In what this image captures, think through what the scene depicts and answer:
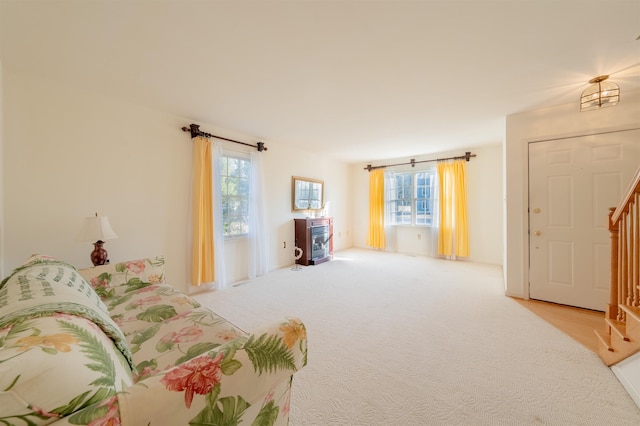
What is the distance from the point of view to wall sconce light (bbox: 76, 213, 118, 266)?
210 cm

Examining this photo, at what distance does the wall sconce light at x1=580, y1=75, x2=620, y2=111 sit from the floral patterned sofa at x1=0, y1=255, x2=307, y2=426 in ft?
10.6

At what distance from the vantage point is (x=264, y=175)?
4.15 metres

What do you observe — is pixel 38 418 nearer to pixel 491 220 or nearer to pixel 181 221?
pixel 181 221

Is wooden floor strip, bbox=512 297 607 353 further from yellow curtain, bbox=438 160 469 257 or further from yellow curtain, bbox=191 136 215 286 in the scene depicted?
yellow curtain, bbox=191 136 215 286

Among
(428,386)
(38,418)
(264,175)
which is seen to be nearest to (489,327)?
(428,386)

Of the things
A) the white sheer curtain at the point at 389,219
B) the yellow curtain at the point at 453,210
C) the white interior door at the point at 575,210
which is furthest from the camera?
the white sheer curtain at the point at 389,219

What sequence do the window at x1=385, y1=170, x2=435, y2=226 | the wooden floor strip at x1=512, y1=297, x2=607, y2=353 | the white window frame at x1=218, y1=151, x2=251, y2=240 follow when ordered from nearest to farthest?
1. the wooden floor strip at x1=512, y1=297, x2=607, y2=353
2. the white window frame at x1=218, y1=151, x2=251, y2=240
3. the window at x1=385, y1=170, x2=435, y2=226

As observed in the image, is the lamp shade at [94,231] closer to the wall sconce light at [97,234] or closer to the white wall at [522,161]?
the wall sconce light at [97,234]

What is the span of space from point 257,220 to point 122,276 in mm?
2103

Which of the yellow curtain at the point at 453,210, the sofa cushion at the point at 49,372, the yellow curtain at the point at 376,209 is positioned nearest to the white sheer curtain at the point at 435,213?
the yellow curtain at the point at 453,210

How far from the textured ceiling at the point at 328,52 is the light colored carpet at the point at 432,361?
234cm

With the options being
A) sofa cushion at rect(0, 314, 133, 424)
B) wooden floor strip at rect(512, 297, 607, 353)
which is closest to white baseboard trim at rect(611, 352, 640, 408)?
wooden floor strip at rect(512, 297, 607, 353)

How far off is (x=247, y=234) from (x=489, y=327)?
333cm

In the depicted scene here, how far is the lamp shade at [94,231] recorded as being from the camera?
2.10 metres
